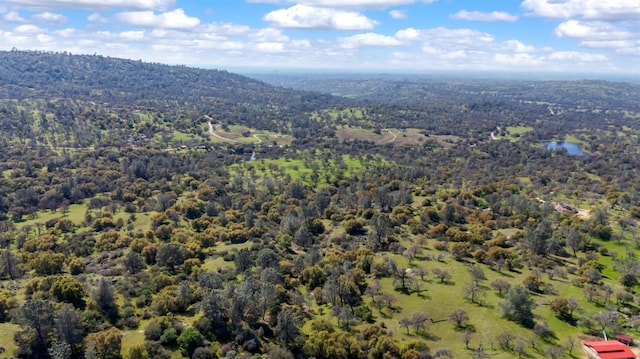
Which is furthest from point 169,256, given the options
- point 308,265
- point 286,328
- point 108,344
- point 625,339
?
point 625,339

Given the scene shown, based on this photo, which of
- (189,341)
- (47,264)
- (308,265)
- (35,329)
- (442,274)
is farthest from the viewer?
(308,265)

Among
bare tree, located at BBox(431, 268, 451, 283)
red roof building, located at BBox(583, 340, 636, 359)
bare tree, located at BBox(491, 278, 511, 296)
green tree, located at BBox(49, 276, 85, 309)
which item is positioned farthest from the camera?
bare tree, located at BBox(431, 268, 451, 283)

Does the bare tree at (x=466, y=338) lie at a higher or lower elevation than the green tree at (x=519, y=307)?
lower

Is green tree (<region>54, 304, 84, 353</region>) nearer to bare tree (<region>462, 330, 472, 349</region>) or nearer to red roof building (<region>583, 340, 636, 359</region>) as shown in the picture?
bare tree (<region>462, 330, 472, 349</region>)

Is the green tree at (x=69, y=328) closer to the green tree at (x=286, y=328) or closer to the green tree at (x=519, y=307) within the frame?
the green tree at (x=286, y=328)

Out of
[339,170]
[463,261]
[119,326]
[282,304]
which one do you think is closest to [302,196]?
[339,170]

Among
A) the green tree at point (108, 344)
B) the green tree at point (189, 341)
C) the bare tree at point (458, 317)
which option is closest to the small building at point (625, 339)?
the bare tree at point (458, 317)

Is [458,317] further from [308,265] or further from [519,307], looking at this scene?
[308,265]

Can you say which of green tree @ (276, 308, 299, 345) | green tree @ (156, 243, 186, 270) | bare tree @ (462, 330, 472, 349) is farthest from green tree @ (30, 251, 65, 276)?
bare tree @ (462, 330, 472, 349)
